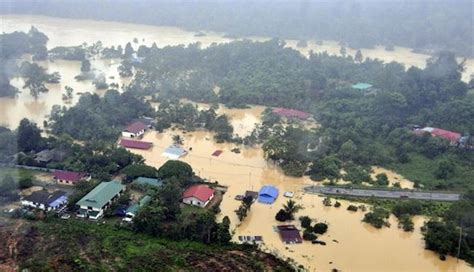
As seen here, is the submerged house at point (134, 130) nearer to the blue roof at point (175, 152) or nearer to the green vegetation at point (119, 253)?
the blue roof at point (175, 152)

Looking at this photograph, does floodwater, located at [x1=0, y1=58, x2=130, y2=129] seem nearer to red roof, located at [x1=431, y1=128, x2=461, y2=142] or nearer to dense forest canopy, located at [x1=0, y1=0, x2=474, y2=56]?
dense forest canopy, located at [x1=0, y1=0, x2=474, y2=56]

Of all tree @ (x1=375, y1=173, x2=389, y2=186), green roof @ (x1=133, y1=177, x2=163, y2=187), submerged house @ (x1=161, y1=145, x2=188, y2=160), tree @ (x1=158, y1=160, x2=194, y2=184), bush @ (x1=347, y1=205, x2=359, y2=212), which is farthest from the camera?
submerged house @ (x1=161, y1=145, x2=188, y2=160)

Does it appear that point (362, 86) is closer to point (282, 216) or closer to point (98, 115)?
point (98, 115)

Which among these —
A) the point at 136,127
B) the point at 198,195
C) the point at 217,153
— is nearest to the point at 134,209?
the point at 198,195

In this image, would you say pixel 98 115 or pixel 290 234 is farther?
pixel 98 115

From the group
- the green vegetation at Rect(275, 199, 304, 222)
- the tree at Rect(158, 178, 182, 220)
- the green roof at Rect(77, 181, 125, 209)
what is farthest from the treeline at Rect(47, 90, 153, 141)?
the green vegetation at Rect(275, 199, 304, 222)

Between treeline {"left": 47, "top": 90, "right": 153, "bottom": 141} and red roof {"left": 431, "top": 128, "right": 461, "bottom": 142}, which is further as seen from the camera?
treeline {"left": 47, "top": 90, "right": 153, "bottom": 141}

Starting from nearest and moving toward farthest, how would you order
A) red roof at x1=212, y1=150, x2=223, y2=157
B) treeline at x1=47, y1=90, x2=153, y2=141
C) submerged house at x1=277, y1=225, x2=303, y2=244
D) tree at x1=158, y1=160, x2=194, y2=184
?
submerged house at x1=277, y1=225, x2=303, y2=244, tree at x1=158, y1=160, x2=194, y2=184, red roof at x1=212, y1=150, x2=223, y2=157, treeline at x1=47, y1=90, x2=153, y2=141
